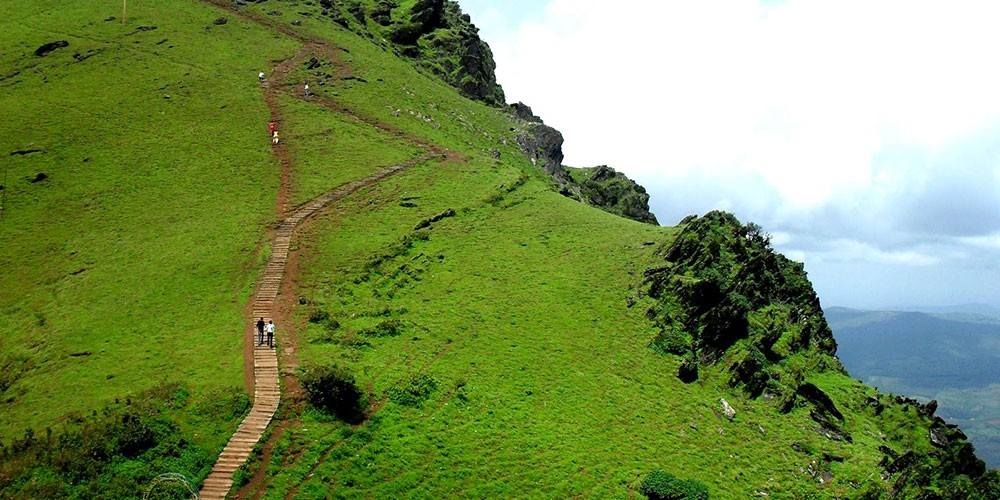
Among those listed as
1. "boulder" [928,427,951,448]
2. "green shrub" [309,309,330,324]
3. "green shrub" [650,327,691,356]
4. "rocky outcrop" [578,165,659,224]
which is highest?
"rocky outcrop" [578,165,659,224]

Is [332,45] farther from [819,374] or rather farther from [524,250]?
[819,374]

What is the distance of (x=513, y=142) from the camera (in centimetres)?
9925

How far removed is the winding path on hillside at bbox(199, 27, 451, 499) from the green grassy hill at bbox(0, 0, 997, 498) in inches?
25.5

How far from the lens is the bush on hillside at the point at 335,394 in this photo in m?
36.8

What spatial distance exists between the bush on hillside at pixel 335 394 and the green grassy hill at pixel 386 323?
0.66 m

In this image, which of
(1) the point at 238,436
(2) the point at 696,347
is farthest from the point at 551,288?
(1) the point at 238,436

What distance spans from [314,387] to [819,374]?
3826 centimetres

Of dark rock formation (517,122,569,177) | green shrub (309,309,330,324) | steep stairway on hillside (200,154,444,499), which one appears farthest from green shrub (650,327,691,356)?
dark rock formation (517,122,569,177)

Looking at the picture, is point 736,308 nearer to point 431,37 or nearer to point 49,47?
point 431,37

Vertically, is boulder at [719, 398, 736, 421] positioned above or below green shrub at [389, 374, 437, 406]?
below

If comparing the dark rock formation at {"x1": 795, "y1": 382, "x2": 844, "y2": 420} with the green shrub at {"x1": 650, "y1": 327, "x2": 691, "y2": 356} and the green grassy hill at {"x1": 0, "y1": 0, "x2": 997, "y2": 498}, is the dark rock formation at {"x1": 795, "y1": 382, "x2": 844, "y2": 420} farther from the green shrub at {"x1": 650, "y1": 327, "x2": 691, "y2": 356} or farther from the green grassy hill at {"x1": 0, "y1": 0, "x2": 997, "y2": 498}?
the green shrub at {"x1": 650, "y1": 327, "x2": 691, "y2": 356}

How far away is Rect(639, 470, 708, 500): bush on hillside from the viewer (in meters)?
34.8

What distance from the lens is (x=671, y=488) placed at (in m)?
35.0

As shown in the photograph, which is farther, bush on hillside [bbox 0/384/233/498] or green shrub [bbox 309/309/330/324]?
green shrub [bbox 309/309/330/324]
